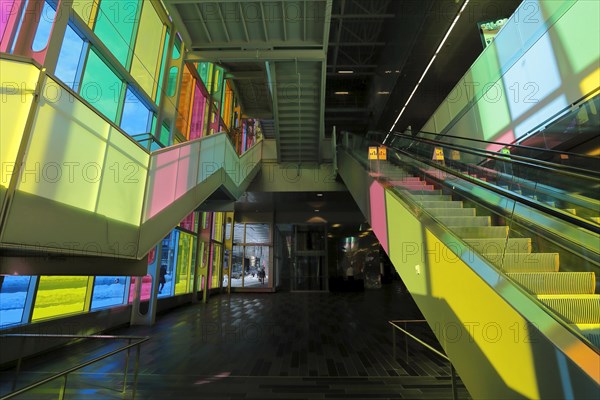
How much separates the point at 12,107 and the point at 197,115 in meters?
10.7

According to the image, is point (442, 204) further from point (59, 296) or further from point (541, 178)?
point (59, 296)

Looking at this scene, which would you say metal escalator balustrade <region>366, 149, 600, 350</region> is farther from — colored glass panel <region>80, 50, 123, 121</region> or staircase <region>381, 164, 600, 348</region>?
colored glass panel <region>80, 50, 123, 121</region>

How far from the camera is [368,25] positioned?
515 inches

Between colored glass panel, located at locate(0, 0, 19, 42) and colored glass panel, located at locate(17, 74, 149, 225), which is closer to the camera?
colored glass panel, located at locate(17, 74, 149, 225)

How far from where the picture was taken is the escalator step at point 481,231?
11.9ft

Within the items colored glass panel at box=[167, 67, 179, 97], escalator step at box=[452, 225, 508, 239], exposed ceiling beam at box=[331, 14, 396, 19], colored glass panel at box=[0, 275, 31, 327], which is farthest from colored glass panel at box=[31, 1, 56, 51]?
exposed ceiling beam at box=[331, 14, 396, 19]

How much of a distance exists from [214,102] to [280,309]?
28.6 ft

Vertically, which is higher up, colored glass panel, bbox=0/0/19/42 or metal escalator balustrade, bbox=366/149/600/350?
colored glass panel, bbox=0/0/19/42

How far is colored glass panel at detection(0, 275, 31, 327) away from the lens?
16.4 ft

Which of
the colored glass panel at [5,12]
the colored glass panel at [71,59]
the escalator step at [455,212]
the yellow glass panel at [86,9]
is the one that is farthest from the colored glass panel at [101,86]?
the escalator step at [455,212]

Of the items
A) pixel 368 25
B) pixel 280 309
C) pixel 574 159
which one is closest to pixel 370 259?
pixel 280 309

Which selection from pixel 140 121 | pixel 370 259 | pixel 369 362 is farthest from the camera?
pixel 370 259

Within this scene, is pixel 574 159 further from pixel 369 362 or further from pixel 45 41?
pixel 45 41

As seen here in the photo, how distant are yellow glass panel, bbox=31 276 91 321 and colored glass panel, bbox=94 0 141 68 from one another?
4.96 metres
